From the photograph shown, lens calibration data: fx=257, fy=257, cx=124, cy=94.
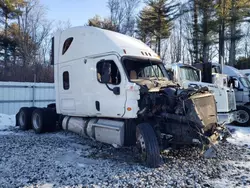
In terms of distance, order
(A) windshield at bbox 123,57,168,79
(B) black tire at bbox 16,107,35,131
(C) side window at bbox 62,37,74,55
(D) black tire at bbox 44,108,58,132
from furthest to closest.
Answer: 1. (B) black tire at bbox 16,107,35,131
2. (D) black tire at bbox 44,108,58,132
3. (C) side window at bbox 62,37,74,55
4. (A) windshield at bbox 123,57,168,79

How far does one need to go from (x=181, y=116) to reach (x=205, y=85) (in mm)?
5792

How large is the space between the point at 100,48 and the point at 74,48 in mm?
1312

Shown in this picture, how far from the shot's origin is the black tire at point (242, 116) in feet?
40.8

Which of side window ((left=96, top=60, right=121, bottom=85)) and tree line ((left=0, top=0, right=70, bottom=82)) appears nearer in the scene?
side window ((left=96, top=60, right=121, bottom=85))

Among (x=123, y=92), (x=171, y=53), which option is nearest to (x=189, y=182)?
(x=123, y=92)

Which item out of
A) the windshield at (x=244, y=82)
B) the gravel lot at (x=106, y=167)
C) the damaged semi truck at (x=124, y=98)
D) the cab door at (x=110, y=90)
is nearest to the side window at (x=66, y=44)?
the damaged semi truck at (x=124, y=98)

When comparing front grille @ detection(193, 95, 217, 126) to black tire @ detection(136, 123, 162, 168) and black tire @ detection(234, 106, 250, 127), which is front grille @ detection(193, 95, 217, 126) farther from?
black tire @ detection(234, 106, 250, 127)

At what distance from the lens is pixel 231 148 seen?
743 centimetres

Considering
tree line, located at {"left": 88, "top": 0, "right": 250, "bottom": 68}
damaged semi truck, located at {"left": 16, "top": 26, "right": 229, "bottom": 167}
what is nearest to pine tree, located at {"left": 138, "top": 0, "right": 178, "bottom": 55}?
tree line, located at {"left": 88, "top": 0, "right": 250, "bottom": 68}

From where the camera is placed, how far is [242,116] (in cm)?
1259

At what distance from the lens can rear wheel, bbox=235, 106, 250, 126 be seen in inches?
490

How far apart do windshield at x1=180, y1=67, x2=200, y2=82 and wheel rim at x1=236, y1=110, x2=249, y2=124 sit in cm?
288

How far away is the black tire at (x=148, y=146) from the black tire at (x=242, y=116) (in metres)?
8.25

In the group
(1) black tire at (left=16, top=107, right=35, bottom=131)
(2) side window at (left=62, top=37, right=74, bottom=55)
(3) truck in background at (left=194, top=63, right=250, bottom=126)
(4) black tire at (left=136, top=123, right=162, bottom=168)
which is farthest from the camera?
(3) truck in background at (left=194, top=63, right=250, bottom=126)
